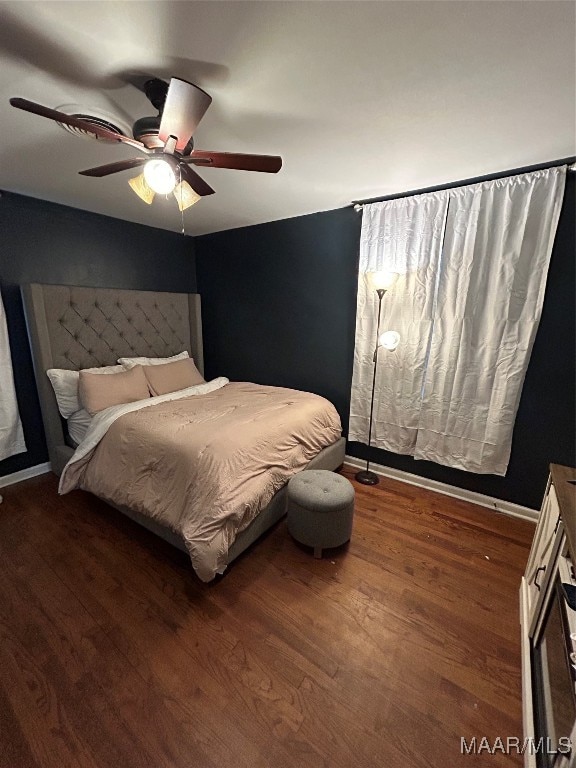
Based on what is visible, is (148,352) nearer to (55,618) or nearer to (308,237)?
(308,237)

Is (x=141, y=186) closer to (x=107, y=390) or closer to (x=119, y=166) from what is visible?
(x=119, y=166)

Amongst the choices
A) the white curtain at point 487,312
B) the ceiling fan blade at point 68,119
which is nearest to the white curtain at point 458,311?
the white curtain at point 487,312

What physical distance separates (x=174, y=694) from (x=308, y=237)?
3200 millimetres

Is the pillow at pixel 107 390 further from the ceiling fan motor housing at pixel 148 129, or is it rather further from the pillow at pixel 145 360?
the ceiling fan motor housing at pixel 148 129

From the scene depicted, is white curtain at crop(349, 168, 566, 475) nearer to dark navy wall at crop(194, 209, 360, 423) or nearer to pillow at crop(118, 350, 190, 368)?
dark navy wall at crop(194, 209, 360, 423)

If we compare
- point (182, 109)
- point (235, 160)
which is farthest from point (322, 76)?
point (182, 109)

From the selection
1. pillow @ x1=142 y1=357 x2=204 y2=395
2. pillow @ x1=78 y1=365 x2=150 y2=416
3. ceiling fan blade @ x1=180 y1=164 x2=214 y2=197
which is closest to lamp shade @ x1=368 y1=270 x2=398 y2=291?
ceiling fan blade @ x1=180 y1=164 x2=214 y2=197

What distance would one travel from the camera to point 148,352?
3324 millimetres

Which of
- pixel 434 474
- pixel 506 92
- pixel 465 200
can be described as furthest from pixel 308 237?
pixel 434 474

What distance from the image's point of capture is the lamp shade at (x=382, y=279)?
2.26 m

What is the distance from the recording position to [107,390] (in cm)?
246

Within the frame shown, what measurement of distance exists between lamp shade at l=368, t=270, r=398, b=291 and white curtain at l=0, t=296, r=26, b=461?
2864mm

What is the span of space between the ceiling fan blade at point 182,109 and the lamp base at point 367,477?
2.58 m

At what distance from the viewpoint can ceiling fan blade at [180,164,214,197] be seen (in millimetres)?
1463
